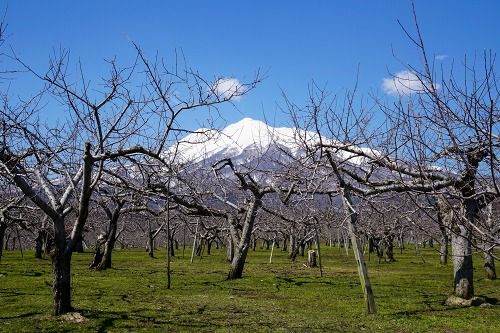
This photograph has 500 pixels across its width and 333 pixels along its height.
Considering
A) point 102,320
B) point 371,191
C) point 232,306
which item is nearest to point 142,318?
point 102,320

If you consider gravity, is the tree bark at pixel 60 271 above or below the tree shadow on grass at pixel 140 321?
above

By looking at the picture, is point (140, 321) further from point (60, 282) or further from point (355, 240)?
point (355, 240)

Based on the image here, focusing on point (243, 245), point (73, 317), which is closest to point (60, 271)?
point (73, 317)

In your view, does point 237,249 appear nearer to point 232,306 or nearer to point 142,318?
point 232,306

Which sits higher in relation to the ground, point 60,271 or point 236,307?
point 60,271

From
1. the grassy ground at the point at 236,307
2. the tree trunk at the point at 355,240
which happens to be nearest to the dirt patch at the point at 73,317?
the grassy ground at the point at 236,307

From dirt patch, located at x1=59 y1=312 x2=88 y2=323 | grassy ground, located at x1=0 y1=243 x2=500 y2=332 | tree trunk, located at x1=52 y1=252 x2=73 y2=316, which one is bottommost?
grassy ground, located at x1=0 y1=243 x2=500 y2=332

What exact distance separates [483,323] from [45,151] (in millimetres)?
11983

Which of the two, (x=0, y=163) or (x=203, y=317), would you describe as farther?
(x=203, y=317)

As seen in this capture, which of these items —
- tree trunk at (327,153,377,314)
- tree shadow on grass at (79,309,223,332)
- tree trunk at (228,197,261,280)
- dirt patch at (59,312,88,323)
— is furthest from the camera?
tree trunk at (228,197,261,280)

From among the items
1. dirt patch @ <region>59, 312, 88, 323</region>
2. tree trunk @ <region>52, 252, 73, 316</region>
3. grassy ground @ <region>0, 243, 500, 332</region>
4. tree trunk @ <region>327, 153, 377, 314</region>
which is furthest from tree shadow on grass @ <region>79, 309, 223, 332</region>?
tree trunk @ <region>327, 153, 377, 314</region>

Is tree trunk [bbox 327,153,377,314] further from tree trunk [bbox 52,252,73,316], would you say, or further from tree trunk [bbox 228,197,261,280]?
tree trunk [bbox 228,197,261,280]

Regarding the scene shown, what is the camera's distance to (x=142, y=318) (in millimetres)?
11828

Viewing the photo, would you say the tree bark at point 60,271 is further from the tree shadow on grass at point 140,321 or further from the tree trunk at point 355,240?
the tree trunk at point 355,240
